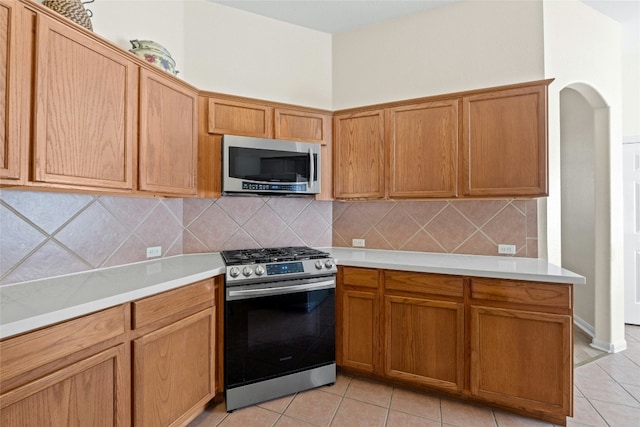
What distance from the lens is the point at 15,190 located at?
153 cm

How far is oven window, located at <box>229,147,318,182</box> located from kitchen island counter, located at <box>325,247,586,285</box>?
0.74 m

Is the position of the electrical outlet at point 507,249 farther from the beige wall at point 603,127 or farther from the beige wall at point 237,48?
the beige wall at point 237,48

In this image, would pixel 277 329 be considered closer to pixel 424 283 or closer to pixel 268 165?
pixel 424 283

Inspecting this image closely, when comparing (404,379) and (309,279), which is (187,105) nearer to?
(309,279)

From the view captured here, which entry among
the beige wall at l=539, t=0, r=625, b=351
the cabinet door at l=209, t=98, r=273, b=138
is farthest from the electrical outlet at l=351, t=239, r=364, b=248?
the beige wall at l=539, t=0, r=625, b=351

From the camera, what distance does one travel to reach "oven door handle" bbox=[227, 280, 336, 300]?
6.48 ft

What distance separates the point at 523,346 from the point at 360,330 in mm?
997

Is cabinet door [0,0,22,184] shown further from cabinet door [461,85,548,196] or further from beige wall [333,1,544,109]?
cabinet door [461,85,548,196]

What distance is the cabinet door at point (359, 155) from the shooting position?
8.38 ft

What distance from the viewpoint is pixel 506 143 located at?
216 cm

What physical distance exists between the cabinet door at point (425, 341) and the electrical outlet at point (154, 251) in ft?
5.46

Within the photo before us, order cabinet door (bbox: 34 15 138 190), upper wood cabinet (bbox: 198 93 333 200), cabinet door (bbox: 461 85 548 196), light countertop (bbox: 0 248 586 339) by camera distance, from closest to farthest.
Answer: light countertop (bbox: 0 248 586 339), cabinet door (bbox: 34 15 138 190), cabinet door (bbox: 461 85 548 196), upper wood cabinet (bbox: 198 93 333 200)

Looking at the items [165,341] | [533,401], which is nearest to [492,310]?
[533,401]

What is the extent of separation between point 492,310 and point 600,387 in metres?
1.15
